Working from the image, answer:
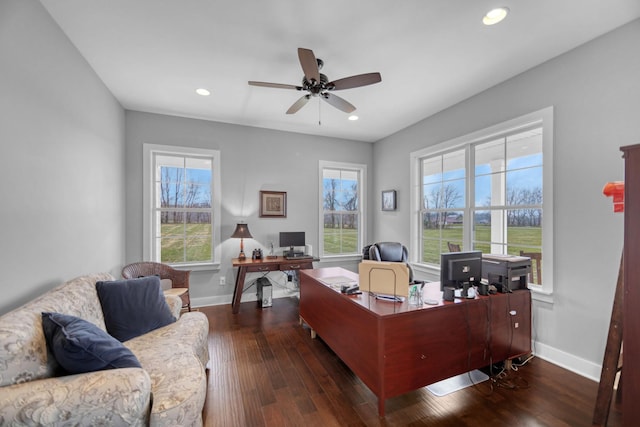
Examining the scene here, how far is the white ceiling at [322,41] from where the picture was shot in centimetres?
189

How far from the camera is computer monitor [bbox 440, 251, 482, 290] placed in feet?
7.13

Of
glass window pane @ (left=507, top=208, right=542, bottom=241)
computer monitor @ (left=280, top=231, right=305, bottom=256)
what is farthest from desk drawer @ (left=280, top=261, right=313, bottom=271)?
glass window pane @ (left=507, top=208, right=542, bottom=241)

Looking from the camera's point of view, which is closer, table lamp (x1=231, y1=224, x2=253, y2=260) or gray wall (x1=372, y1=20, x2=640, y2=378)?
gray wall (x1=372, y1=20, x2=640, y2=378)

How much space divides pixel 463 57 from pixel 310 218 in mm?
3174

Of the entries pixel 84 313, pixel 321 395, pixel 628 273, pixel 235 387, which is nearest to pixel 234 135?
pixel 84 313

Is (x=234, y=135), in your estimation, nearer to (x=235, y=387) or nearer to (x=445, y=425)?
(x=235, y=387)

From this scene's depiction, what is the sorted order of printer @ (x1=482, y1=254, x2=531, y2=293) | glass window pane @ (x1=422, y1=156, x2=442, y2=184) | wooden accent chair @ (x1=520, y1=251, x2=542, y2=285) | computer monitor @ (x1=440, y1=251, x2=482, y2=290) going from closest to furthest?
computer monitor @ (x1=440, y1=251, x2=482, y2=290)
printer @ (x1=482, y1=254, x2=531, y2=293)
wooden accent chair @ (x1=520, y1=251, x2=542, y2=285)
glass window pane @ (x1=422, y1=156, x2=442, y2=184)

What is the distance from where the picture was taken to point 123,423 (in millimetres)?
1138

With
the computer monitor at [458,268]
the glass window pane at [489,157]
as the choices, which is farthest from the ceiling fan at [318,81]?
the glass window pane at [489,157]

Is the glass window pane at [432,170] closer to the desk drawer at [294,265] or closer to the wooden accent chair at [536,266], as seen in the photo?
the wooden accent chair at [536,266]

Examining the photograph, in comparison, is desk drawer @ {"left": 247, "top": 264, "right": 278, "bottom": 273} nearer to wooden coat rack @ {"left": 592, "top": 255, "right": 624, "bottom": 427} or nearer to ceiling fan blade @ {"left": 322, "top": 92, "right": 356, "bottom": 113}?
ceiling fan blade @ {"left": 322, "top": 92, "right": 356, "bottom": 113}

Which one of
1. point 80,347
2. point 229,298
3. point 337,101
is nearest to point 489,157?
point 337,101

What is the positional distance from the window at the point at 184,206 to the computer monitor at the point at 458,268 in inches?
129

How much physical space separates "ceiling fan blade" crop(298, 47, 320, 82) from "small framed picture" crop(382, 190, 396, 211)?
2.80 meters
